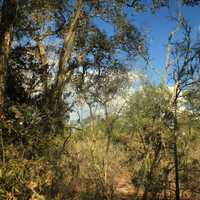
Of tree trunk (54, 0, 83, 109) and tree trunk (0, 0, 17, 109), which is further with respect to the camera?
tree trunk (54, 0, 83, 109)

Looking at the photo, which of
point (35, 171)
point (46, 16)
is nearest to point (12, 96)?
point (35, 171)

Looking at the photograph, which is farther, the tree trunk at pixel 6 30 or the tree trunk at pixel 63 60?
the tree trunk at pixel 63 60

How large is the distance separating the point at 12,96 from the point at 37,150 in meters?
1.62

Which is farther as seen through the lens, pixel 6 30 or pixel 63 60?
pixel 63 60

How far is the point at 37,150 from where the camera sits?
23.5ft

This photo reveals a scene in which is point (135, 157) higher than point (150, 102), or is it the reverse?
Answer: point (150, 102)

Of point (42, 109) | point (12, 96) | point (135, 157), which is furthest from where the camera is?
point (135, 157)

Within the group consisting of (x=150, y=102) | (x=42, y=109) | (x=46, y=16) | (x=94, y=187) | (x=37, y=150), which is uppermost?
(x=46, y=16)

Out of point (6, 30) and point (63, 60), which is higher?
point (63, 60)

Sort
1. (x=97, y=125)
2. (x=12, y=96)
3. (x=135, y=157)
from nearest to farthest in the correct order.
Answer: (x=12, y=96), (x=135, y=157), (x=97, y=125)

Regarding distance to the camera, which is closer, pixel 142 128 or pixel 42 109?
pixel 42 109

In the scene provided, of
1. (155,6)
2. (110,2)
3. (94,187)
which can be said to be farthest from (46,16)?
(94,187)

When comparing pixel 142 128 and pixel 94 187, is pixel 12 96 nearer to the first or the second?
pixel 94 187

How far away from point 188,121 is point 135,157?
6.82 feet
